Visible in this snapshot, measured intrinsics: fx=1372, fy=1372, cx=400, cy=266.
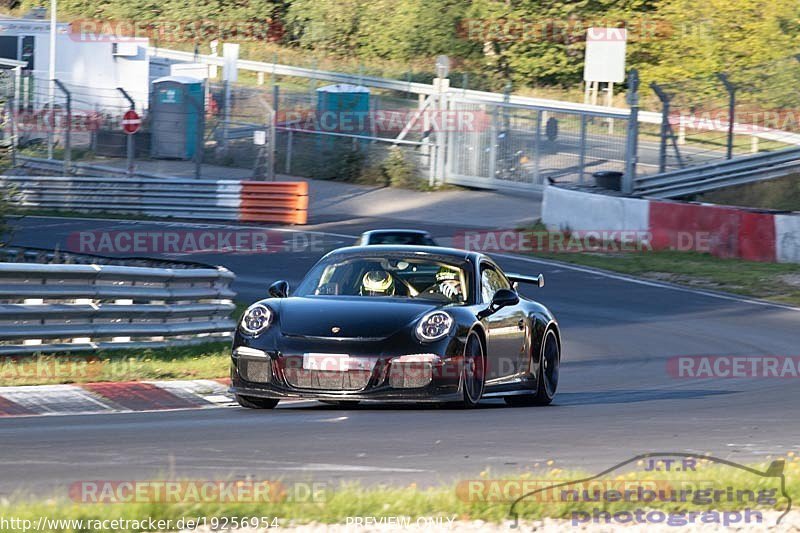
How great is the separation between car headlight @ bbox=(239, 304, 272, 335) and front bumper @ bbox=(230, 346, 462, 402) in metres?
0.23

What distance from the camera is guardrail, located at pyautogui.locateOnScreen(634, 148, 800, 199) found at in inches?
1067

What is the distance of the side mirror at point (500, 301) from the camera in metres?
9.91

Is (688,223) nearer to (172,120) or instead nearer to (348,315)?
(348,315)

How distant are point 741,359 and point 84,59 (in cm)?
3413

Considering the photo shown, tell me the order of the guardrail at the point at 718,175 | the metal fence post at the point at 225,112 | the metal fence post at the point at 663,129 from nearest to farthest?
the guardrail at the point at 718,175 → the metal fence post at the point at 663,129 → the metal fence post at the point at 225,112

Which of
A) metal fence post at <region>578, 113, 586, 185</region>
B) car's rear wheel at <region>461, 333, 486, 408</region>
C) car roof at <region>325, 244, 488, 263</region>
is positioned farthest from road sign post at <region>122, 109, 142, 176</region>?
car's rear wheel at <region>461, 333, 486, 408</region>

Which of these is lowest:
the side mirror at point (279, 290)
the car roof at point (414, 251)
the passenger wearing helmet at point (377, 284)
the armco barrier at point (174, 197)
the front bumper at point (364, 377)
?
the armco barrier at point (174, 197)

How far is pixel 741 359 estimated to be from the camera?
13.8 metres

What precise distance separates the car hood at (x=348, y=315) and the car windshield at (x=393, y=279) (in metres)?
0.32

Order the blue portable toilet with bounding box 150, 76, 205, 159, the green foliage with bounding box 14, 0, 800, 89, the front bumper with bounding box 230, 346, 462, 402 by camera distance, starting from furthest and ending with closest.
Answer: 1. the green foliage with bounding box 14, 0, 800, 89
2. the blue portable toilet with bounding box 150, 76, 205, 159
3. the front bumper with bounding box 230, 346, 462, 402

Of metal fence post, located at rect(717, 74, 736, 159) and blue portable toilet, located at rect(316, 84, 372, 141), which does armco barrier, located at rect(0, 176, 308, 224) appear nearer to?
blue portable toilet, located at rect(316, 84, 372, 141)

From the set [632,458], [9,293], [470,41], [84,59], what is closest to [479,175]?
[84,59]

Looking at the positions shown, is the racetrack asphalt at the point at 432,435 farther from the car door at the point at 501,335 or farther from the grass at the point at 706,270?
the grass at the point at 706,270

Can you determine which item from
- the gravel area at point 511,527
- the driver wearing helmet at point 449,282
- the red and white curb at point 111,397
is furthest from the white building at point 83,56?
the gravel area at point 511,527
